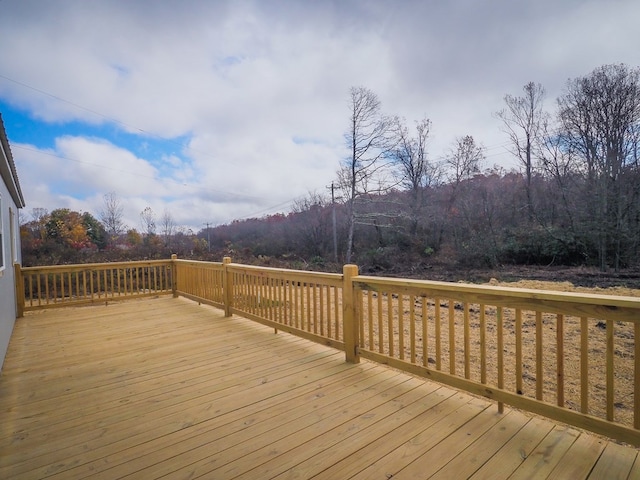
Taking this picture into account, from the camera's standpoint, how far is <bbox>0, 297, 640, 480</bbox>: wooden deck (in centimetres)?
162

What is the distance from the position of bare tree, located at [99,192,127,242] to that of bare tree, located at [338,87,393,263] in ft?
37.9

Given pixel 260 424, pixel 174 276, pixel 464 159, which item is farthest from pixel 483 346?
pixel 464 159

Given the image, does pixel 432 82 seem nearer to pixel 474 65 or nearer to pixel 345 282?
pixel 474 65

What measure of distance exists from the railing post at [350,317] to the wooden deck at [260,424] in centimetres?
14

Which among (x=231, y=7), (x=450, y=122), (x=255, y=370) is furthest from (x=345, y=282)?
(x=450, y=122)

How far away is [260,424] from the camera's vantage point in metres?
2.07

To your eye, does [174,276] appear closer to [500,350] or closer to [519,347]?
[500,350]

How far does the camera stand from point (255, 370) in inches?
119

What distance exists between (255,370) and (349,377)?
2.99 feet

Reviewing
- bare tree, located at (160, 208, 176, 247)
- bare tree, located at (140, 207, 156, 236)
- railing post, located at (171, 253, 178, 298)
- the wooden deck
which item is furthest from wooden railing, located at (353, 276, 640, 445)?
bare tree, located at (140, 207, 156, 236)

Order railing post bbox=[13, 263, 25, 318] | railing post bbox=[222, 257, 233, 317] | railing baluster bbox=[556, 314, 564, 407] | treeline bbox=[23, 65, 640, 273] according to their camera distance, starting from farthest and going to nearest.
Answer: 1. treeline bbox=[23, 65, 640, 273]
2. railing post bbox=[13, 263, 25, 318]
3. railing post bbox=[222, 257, 233, 317]
4. railing baluster bbox=[556, 314, 564, 407]

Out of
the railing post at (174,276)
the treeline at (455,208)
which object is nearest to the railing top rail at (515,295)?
the railing post at (174,276)

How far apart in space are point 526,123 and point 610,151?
4.28 m

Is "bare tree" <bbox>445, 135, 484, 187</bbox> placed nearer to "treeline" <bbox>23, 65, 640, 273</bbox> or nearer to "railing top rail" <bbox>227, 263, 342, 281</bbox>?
"treeline" <bbox>23, 65, 640, 273</bbox>
